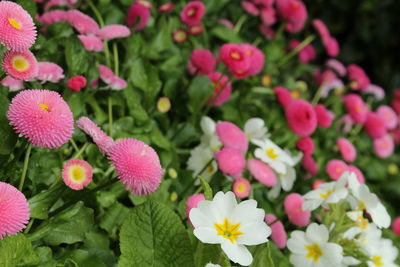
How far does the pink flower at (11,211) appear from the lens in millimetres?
717

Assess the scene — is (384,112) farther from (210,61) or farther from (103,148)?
(103,148)

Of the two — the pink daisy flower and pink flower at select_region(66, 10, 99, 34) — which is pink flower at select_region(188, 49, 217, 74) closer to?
pink flower at select_region(66, 10, 99, 34)

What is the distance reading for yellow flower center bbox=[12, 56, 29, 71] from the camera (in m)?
0.87

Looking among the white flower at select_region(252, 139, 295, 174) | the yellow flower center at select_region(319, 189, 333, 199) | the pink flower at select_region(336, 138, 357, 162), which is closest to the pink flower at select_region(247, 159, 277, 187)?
the white flower at select_region(252, 139, 295, 174)

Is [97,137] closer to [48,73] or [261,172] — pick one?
[48,73]

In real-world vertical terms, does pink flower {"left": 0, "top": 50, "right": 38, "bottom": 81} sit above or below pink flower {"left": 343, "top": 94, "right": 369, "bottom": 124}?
above

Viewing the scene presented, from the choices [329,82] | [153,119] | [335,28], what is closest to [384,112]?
[329,82]

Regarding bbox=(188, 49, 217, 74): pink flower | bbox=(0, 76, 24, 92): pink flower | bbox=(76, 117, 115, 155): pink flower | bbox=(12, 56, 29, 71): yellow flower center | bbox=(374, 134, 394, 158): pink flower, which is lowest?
bbox=(374, 134, 394, 158): pink flower

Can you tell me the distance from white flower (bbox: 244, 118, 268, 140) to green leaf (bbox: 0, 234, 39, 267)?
70 cm

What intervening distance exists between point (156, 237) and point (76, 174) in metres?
0.17

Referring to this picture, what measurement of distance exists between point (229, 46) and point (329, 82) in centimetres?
81

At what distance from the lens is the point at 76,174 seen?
89 cm

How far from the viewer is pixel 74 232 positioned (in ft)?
3.15

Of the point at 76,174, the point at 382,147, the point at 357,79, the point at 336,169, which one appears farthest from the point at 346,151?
the point at 76,174
